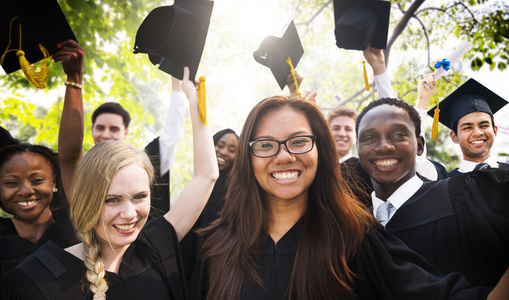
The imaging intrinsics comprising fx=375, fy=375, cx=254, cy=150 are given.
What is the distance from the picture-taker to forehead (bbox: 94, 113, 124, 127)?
3750 millimetres

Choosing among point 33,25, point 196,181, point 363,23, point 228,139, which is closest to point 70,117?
point 33,25

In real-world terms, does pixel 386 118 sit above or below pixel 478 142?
above

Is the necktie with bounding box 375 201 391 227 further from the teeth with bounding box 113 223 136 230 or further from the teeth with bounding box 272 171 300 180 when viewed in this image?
the teeth with bounding box 113 223 136 230

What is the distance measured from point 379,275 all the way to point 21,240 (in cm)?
225

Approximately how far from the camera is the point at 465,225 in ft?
6.52

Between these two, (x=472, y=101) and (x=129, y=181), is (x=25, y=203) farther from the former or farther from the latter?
(x=472, y=101)

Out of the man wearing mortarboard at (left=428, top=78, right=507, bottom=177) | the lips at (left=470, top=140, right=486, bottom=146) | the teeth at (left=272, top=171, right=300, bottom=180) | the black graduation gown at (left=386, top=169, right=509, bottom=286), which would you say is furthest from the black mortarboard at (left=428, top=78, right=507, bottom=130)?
the teeth at (left=272, top=171, right=300, bottom=180)

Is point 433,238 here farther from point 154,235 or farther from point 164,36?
point 164,36

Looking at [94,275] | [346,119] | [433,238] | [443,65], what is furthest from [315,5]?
[94,275]

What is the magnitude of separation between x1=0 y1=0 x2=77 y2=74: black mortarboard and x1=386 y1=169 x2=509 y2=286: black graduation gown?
276 cm

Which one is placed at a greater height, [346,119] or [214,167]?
[346,119]

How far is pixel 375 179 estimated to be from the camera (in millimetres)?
2531

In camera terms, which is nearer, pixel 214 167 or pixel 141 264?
pixel 141 264

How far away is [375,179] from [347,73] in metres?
7.77
